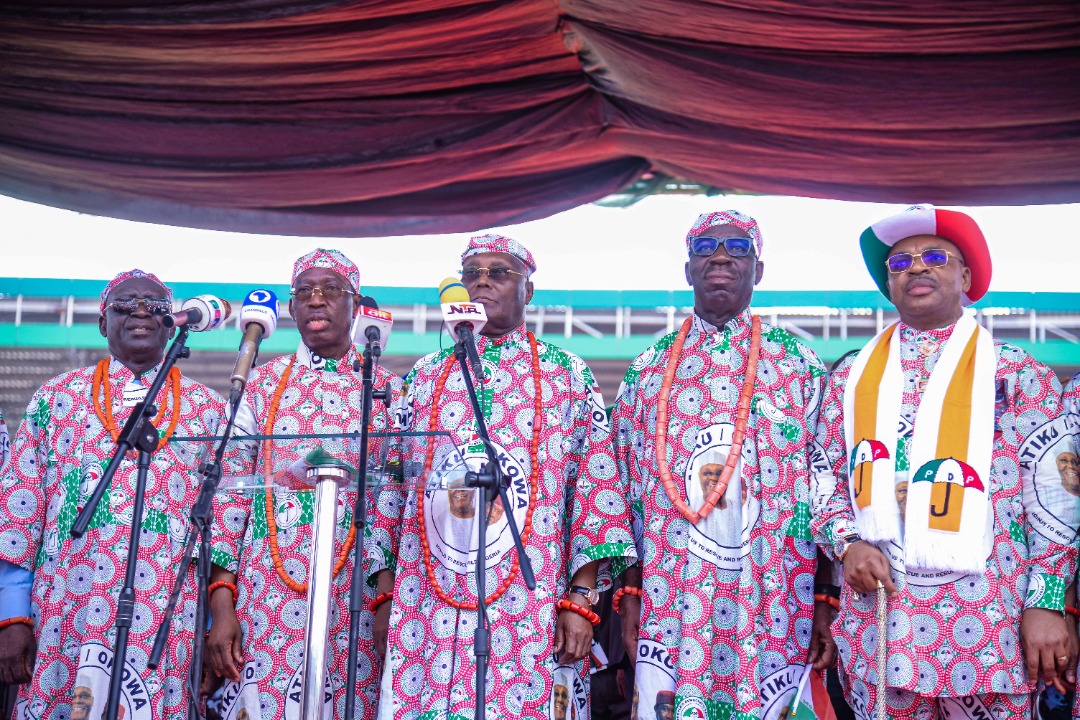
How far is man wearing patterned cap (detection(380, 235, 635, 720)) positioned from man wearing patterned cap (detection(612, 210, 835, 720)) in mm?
174

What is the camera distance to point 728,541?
4324mm

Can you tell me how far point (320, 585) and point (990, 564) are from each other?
2161mm

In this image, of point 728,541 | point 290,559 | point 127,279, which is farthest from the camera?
point 127,279

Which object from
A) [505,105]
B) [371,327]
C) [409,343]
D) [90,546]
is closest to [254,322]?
[371,327]

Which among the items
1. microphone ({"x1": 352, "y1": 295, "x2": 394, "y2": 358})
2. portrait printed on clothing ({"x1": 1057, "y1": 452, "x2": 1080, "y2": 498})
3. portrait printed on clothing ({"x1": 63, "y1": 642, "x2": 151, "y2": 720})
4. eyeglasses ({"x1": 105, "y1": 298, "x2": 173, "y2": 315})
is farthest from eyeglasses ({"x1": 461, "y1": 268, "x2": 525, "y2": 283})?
portrait printed on clothing ({"x1": 1057, "y1": 452, "x2": 1080, "y2": 498})

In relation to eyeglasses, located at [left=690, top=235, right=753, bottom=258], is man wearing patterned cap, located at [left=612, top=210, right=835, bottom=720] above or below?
below

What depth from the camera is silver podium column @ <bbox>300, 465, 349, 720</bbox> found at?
11.0 ft

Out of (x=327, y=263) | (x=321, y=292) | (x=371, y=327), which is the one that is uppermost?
(x=327, y=263)

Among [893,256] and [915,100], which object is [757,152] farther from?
[893,256]

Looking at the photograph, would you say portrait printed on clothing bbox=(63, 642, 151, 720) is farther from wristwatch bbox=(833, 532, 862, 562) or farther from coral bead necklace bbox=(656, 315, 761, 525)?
wristwatch bbox=(833, 532, 862, 562)

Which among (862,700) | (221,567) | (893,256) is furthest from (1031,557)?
(221,567)

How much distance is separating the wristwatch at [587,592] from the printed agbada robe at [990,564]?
0.85 meters

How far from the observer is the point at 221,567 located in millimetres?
4652

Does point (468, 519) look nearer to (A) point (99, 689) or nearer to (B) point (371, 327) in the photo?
(B) point (371, 327)
